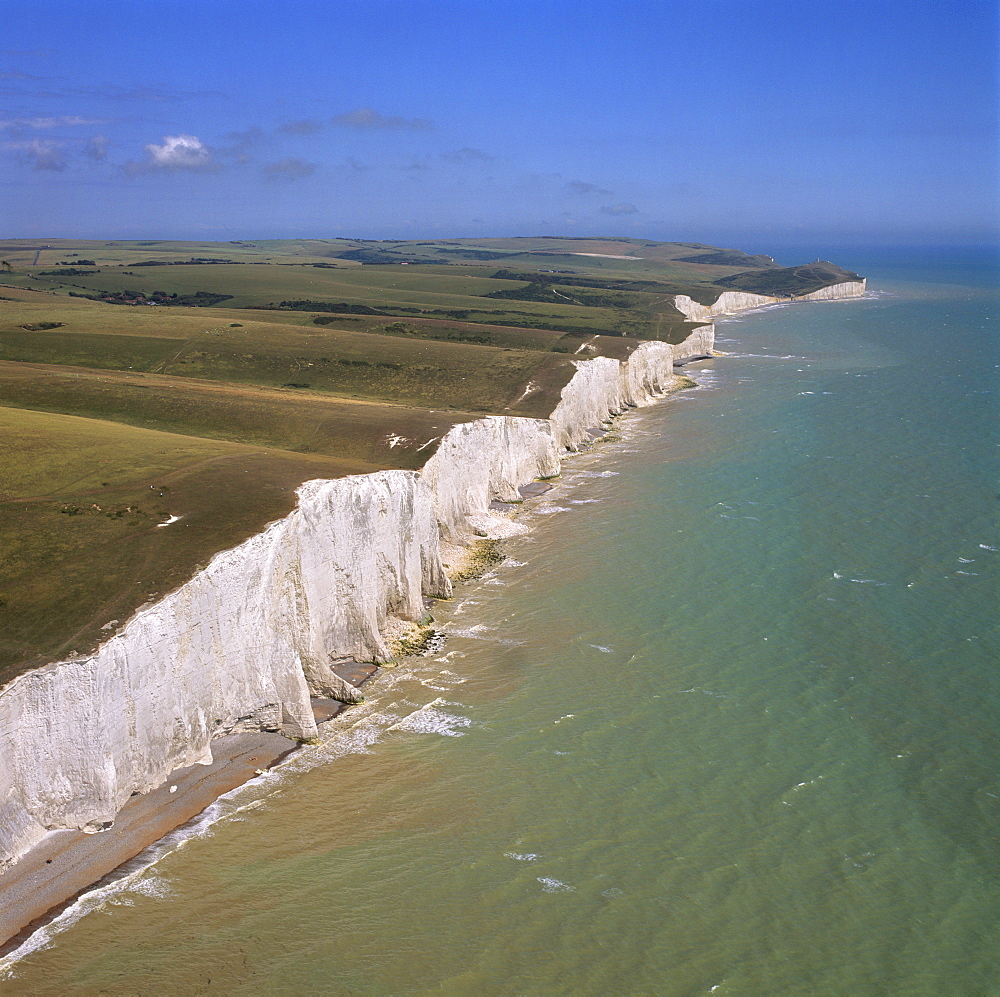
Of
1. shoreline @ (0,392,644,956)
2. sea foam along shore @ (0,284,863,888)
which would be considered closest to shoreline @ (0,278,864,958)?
shoreline @ (0,392,644,956)

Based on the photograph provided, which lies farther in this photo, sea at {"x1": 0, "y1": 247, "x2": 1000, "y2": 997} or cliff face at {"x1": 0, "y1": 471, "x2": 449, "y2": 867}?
cliff face at {"x1": 0, "y1": 471, "x2": 449, "y2": 867}

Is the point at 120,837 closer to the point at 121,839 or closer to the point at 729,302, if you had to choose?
the point at 121,839

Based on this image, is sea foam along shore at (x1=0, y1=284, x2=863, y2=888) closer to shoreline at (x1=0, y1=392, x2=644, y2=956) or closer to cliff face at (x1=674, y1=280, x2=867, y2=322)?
shoreline at (x1=0, y1=392, x2=644, y2=956)

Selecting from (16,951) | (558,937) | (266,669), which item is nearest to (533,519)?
(266,669)

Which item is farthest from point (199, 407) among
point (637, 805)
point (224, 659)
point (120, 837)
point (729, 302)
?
point (729, 302)

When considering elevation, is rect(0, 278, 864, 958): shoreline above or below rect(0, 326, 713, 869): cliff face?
below
